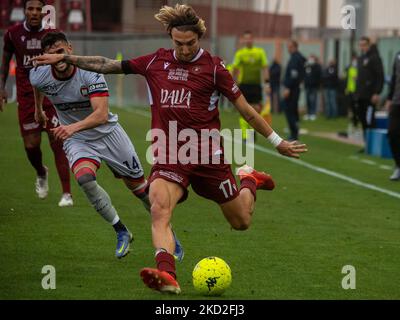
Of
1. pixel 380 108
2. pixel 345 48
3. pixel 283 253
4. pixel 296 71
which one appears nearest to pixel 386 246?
pixel 283 253

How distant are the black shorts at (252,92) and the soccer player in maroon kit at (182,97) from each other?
14.8 m

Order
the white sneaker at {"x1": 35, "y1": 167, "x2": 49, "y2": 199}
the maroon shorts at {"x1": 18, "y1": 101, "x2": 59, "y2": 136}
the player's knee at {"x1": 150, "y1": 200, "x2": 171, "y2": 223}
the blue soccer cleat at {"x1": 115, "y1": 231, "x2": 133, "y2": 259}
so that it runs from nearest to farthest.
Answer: the player's knee at {"x1": 150, "y1": 200, "x2": 171, "y2": 223} → the blue soccer cleat at {"x1": 115, "y1": 231, "x2": 133, "y2": 259} → the maroon shorts at {"x1": 18, "y1": 101, "x2": 59, "y2": 136} → the white sneaker at {"x1": 35, "y1": 167, "x2": 49, "y2": 199}

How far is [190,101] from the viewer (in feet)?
29.2

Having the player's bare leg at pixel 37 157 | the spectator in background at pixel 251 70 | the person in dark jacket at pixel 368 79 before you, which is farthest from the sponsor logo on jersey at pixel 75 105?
the spectator in background at pixel 251 70

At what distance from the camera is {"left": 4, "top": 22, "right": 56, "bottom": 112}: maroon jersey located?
43.1 ft

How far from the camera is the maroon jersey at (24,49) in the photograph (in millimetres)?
13125

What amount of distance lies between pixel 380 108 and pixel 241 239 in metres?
24.5

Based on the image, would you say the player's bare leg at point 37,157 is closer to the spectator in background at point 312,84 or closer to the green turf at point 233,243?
the green turf at point 233,243

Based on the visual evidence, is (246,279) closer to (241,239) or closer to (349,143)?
(241,239)

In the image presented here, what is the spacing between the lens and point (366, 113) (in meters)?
23.4

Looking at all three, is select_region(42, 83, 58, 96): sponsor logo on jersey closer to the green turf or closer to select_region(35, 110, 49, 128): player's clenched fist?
select_region(35, 110, 49, 128): player's clenched fist

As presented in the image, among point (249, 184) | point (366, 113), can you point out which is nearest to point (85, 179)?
point (249, 184)

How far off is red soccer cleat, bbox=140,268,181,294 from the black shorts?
1596cm

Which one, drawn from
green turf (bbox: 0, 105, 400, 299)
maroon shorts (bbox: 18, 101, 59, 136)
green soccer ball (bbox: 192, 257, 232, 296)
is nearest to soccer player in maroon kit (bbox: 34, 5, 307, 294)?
green soccer ball (bbox: 192, 257, 232, 296)
